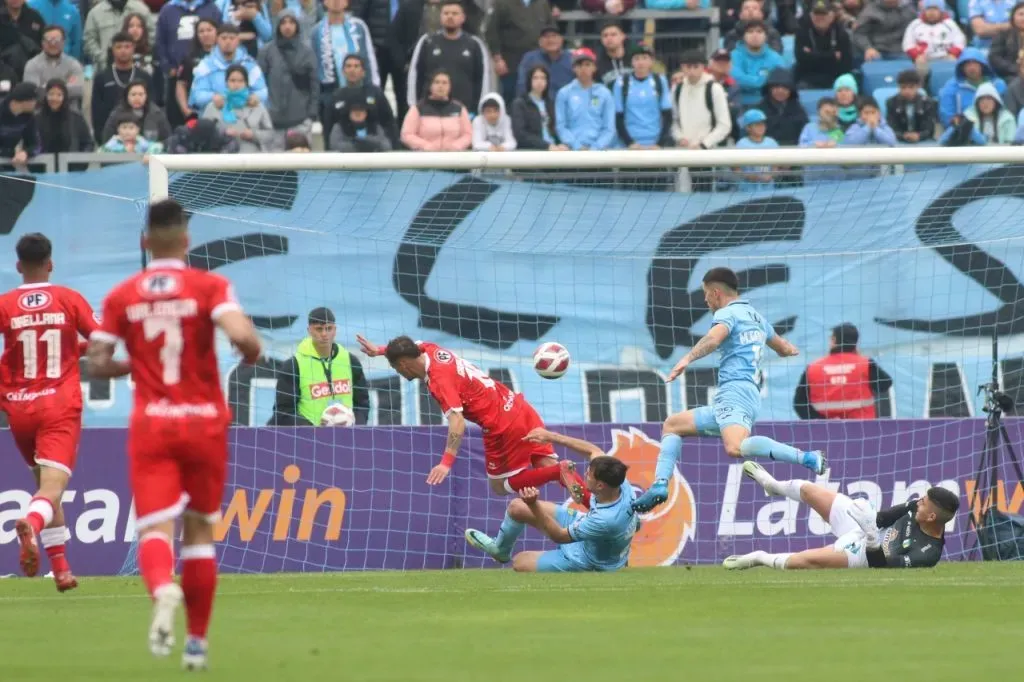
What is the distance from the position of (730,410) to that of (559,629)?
17.5 ft

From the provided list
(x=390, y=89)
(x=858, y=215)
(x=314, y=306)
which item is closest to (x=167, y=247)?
(x=314, y=306)

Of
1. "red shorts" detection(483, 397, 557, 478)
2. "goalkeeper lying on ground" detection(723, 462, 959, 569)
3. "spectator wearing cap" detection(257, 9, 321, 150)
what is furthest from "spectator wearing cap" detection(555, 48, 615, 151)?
"goalkeeper lying on ground" detection(723, 462, 959, 569)

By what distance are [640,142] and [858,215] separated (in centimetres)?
352

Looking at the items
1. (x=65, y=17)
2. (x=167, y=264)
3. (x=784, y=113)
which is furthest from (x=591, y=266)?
(x=167, y=264)

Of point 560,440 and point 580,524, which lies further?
point 560,440

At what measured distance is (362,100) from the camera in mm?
19750

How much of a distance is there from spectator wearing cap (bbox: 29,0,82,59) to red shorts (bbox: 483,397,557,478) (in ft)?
32.1

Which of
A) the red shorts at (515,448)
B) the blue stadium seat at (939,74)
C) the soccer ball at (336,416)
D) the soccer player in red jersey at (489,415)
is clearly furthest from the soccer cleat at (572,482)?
the blue stadium seat at (939,74)

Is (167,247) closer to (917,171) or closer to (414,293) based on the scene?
(414,293)

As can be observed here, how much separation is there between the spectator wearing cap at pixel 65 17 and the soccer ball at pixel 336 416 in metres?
7.90

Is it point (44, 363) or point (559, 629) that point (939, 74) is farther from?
point (559, 629)

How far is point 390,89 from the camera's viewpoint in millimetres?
23375

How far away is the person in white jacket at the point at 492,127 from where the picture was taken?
19.7 meters

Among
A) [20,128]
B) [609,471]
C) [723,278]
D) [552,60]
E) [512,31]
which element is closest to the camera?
[609,471]
